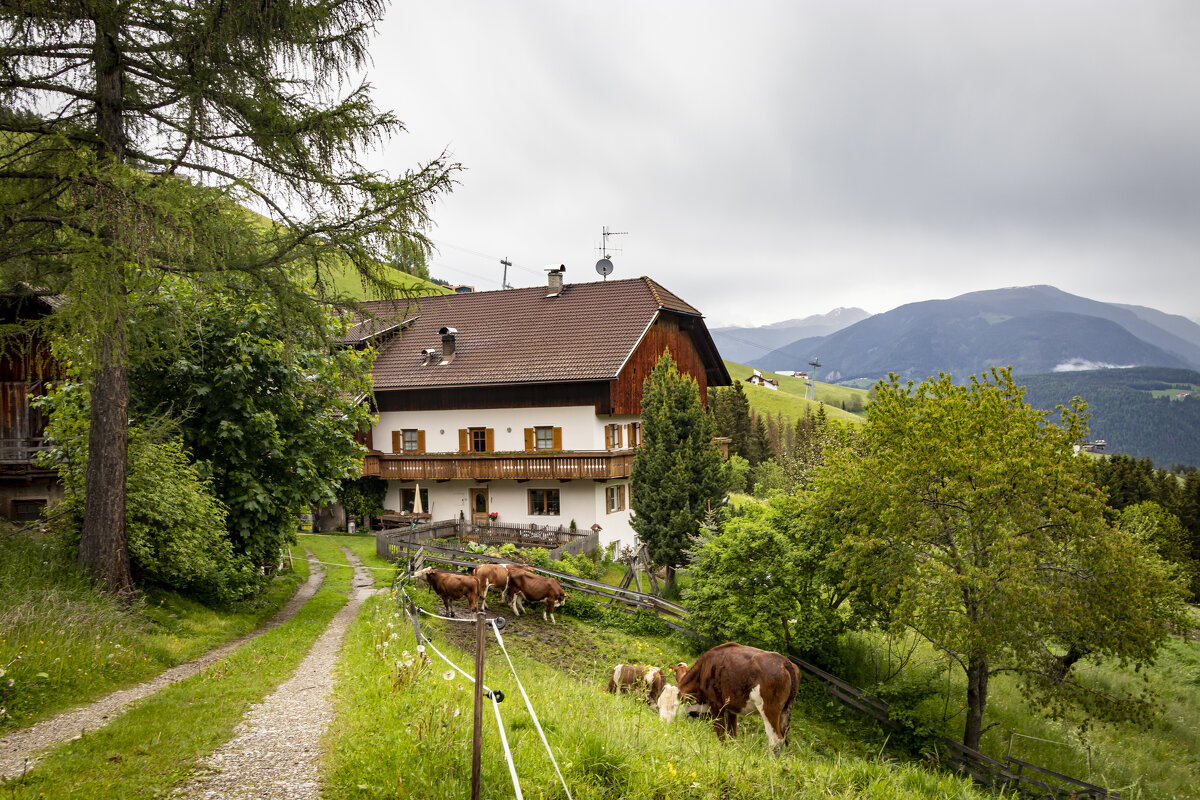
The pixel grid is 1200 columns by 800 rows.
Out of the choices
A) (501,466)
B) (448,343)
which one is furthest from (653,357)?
(448,343)

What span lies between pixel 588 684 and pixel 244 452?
10086 millimetres

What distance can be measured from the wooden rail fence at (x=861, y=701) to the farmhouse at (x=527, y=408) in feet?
26.3

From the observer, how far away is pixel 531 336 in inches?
1389

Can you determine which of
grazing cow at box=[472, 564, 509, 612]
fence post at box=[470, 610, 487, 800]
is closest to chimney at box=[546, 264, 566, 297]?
grazing cow at box=[472, 564, 509, 612]

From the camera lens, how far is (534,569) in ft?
66.1

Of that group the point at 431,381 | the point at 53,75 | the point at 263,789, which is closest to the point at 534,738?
the point at 263,789

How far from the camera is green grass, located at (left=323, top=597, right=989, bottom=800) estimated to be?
6.48m

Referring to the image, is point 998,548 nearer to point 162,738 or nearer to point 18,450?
point 162,738

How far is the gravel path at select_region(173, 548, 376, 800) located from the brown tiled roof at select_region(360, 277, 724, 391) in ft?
73.7

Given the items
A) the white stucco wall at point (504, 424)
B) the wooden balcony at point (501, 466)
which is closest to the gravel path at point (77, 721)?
the wooden balcony at point (501, 466)

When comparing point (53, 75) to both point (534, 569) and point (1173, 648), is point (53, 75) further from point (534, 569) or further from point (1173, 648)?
point (1173, 648)

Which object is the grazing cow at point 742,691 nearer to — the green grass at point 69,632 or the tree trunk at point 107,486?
the green grass at point 69,632

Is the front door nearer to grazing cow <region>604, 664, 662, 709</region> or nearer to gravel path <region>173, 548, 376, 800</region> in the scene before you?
grazing cow <region>604, 664, 662, 709</region>

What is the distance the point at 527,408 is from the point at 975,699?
2251 centimetres
